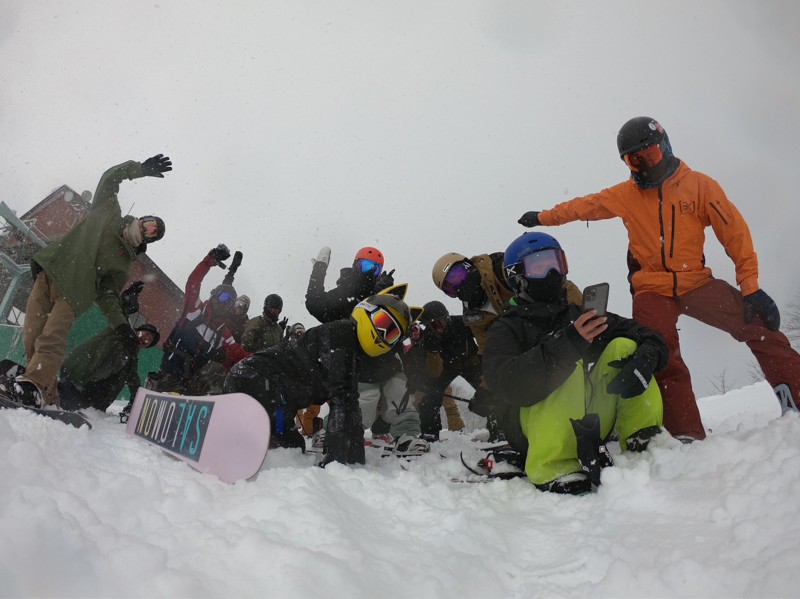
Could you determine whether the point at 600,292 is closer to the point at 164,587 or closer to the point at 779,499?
the point at 779,499

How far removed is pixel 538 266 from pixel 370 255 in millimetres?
2385

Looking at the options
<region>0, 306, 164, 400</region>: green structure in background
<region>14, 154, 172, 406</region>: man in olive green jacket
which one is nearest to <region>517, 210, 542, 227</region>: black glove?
<region>14, 154, 172, 406</region>: man in olive green jacket

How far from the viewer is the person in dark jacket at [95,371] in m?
4.52

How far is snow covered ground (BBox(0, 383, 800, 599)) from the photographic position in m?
1.13

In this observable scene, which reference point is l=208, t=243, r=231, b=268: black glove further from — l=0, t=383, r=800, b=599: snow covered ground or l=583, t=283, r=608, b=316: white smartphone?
l=583, t=283, r=608, b=316: white smartphone

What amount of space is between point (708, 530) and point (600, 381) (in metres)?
1.08

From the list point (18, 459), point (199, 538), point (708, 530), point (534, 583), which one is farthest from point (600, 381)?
point (18, 459)

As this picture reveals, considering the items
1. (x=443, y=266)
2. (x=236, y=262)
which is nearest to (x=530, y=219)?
(x=443, y=266)

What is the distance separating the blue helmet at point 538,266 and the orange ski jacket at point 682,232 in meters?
0.85

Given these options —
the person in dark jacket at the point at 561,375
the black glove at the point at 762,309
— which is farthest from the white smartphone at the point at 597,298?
the black glove at the point at 762,309

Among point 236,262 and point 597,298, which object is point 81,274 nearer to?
point 236,262

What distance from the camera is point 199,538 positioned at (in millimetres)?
1412

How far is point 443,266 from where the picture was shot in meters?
4.27

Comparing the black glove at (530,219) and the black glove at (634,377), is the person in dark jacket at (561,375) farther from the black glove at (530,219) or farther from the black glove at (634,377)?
the black glove at (530,219)
